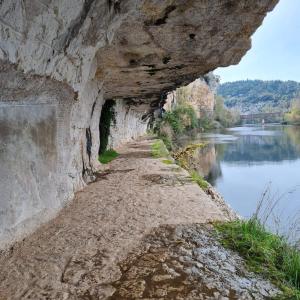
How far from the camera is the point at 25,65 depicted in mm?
3764

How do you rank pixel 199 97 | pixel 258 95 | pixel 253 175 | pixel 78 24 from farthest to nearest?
pixel 258 95 → pixel 199 97 → pixel 253 175 → pixel 78 24

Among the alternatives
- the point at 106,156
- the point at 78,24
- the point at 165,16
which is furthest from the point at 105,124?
the point at 78,24

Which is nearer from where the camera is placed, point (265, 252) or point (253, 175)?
point (265, 252)

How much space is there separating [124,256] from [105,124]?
9.94m

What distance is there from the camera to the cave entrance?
13500 mm

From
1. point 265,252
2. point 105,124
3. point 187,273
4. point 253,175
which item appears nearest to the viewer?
point 187,273

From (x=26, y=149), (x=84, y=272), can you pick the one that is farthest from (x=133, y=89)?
(x=84, y=272)

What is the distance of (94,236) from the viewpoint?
4656mm

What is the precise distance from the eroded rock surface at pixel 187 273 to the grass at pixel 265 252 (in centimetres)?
12

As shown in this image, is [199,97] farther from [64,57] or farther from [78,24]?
[78,24]

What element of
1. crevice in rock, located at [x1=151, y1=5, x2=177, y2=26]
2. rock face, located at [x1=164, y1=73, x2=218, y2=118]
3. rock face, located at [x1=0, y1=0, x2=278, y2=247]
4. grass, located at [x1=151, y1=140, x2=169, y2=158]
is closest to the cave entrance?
grass, located at [x1=151, y1=140, x2=169, y2=158]

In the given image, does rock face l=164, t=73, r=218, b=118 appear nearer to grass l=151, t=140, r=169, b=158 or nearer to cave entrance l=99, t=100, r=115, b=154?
grass l=151, t=140, r=169, b=158

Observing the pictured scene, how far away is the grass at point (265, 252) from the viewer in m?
3.44

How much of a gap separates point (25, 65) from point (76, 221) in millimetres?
2506
